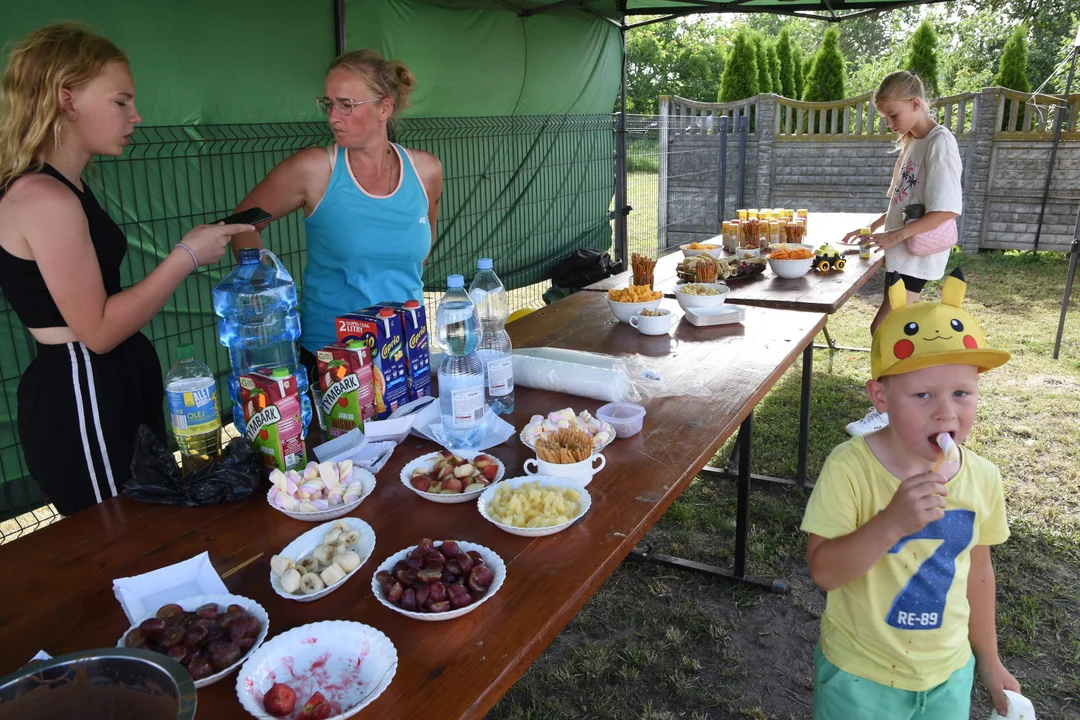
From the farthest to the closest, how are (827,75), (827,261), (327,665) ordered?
(827,75) < (827,261) < (327,665)

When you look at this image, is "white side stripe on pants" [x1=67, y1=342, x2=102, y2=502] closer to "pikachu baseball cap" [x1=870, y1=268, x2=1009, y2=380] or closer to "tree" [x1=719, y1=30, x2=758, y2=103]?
"pikachu baseball cap" [x1=870, y1=268, x2=1009, y2=380]

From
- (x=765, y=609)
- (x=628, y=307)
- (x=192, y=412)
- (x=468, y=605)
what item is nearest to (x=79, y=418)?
(x=192, y=412)

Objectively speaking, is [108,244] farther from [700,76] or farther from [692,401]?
[700,76]

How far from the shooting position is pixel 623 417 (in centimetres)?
204

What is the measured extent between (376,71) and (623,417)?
4.49ft

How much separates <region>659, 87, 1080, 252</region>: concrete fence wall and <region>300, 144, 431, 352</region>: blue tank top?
729 cm

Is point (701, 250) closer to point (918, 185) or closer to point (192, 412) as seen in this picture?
point (918, 185)

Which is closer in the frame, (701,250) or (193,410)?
(193,410)

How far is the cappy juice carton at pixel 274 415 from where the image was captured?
1.68 m

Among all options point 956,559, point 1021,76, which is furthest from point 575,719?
point 1021,76

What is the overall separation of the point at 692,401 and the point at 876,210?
31.4 ft

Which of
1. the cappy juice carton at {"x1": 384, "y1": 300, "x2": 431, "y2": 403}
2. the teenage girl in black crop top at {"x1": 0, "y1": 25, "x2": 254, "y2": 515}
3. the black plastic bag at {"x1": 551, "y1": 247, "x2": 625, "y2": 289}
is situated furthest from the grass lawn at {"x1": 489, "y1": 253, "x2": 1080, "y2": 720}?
the black plastic bag at {"x1": 551, "y1": 247, "x2": 625, "y2": 289}

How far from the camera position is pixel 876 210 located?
10586 millimetres

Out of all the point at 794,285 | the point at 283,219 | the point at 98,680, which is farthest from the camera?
the point at 283,219
